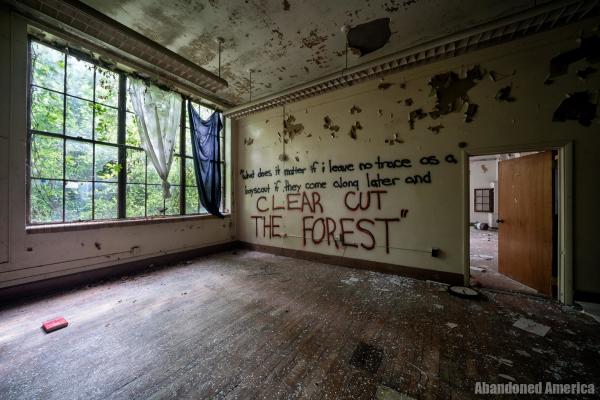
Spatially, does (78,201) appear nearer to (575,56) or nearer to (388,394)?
(388,394)

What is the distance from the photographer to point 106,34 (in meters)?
2.36

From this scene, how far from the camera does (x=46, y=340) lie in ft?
6.53

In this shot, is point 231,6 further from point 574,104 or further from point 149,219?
point 574,104

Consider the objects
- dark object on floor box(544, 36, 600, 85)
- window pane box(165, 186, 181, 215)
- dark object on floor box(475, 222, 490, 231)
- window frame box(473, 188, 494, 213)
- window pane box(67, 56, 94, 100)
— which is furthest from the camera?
window frame box(473, 188, 494, 213)

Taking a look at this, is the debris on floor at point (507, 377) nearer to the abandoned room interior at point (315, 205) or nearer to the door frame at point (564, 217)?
the abandoned room interior at point (315, 205)

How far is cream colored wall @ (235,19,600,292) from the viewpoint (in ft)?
8.64

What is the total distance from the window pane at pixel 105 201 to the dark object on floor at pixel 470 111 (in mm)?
5595

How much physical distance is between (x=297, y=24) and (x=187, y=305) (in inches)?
150

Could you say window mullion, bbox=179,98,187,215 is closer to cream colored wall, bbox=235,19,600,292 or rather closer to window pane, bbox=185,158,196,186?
window pane, bbox=185,158,196,186

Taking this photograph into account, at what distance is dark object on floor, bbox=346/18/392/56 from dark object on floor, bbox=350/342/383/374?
12.2 feet

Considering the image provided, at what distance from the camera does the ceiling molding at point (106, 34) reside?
2.09 m

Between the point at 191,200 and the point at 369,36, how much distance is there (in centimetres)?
445

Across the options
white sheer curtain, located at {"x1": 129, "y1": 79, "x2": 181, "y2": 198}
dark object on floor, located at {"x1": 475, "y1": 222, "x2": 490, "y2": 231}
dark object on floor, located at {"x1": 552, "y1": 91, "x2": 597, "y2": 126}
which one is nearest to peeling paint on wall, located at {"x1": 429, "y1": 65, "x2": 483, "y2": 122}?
dark object on floor, located at {"x1": 552, "y1": 91, "x2": 597, "y2": 126}

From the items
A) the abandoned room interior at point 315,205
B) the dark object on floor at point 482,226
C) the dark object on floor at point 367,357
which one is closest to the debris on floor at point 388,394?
the abandoned room interior at point 315,205
